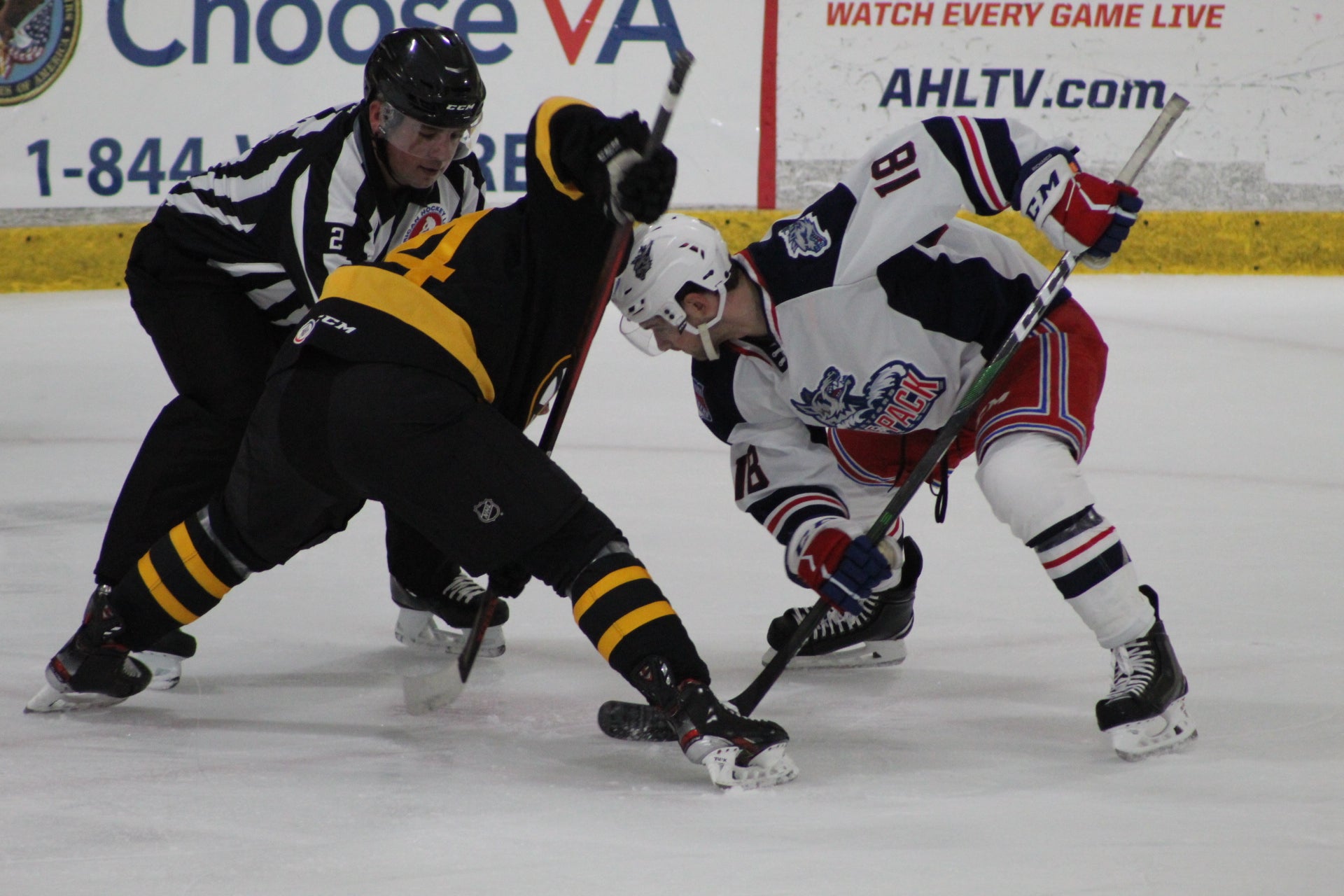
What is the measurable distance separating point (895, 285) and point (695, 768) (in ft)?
2.20

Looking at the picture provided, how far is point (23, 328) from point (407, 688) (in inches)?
142

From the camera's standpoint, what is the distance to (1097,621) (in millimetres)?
1900

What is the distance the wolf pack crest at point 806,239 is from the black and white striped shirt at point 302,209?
595 millimetres

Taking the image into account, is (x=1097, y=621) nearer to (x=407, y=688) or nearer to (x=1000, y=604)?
(x=1000, y=604)

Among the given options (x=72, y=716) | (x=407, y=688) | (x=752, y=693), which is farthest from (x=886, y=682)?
(x=72, y=716)

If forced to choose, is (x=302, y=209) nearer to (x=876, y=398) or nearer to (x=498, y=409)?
(x=498, y=409)

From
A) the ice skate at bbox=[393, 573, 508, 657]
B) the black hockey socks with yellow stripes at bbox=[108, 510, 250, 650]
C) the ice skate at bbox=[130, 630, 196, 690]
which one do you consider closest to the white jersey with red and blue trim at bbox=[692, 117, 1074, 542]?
the ice skate at bbox=[393, 573, 508, 657]

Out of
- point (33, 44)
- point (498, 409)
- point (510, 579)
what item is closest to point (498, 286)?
point (498, 409)

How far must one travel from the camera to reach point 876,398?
6.66ft

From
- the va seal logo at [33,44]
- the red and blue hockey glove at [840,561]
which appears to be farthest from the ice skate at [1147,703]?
the va seal logo at [33,44]

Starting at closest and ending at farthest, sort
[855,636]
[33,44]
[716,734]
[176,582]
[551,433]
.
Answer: [716,734]
[176,582]
[551,433]
[855,636]
[33,44]

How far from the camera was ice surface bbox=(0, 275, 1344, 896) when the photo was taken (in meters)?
1.52

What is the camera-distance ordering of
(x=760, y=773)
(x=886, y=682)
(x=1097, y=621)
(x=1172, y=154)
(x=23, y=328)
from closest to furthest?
(x=760, y=773), (x=1097, y=621), (x=886, y=682), (x=23, y=328), (x=1172, y=154)

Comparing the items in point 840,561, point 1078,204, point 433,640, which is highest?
point 1078,204
